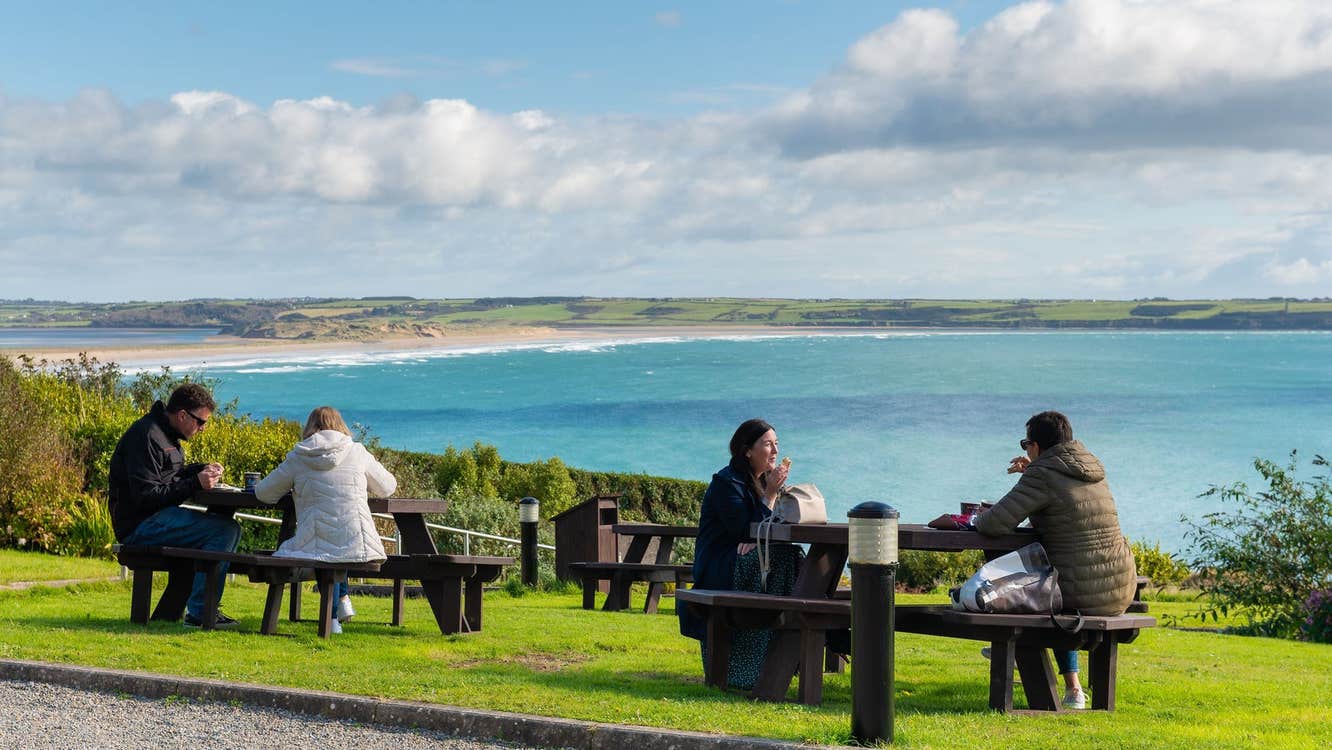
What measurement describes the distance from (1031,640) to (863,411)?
322ft

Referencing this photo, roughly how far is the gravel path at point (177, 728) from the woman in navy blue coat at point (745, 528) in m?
1.71

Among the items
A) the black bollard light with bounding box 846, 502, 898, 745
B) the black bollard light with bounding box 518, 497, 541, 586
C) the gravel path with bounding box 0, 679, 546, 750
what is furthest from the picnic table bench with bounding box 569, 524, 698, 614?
the black bollard light with bounding box 846, 502, 898, 745

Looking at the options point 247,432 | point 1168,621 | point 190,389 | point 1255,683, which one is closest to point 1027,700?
point 1255,683

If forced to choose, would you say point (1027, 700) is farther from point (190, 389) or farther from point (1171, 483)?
point (1171, 483)

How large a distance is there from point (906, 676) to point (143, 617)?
5.15m

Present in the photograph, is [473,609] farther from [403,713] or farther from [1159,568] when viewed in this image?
[1159,568]

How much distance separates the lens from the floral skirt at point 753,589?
7703 mm

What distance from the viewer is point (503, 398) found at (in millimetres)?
122312

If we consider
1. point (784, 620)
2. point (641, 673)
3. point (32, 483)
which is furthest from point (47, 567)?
point (784, 620)

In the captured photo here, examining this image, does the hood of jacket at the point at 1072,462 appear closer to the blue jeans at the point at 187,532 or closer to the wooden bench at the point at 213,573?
the wooden bench at the point at 213,573

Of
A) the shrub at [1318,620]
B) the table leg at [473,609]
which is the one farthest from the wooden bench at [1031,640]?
the shrub at [1318,620]

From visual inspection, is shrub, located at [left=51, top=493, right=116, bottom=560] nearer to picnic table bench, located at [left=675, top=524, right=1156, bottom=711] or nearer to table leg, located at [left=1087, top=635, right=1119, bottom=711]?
picnic table bench, located at [left=675, top=524, right=1156, bottom=711]

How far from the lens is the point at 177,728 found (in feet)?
22.4

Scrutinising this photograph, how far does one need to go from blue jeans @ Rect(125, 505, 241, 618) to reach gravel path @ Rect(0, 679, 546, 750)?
2126mm
